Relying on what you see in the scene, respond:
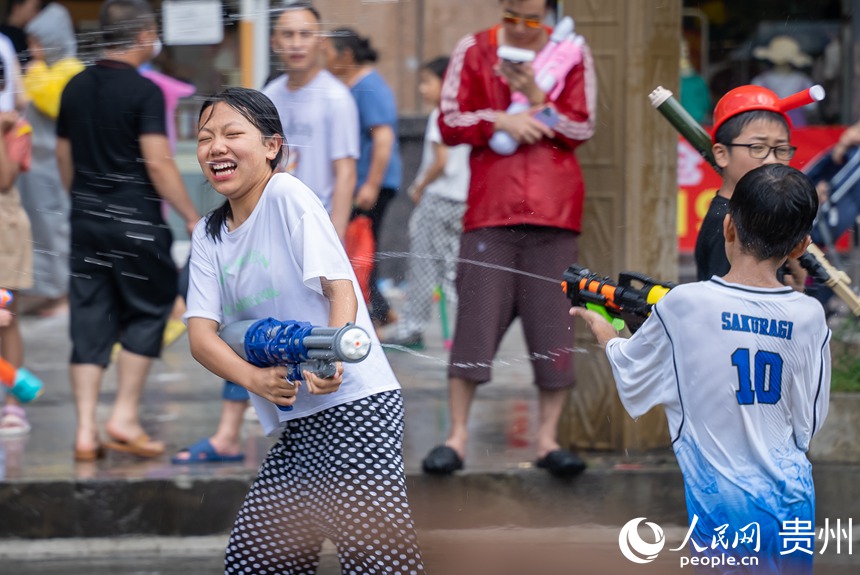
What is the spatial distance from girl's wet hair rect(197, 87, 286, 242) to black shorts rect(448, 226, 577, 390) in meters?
1.72

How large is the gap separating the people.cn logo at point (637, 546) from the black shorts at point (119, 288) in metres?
2.14

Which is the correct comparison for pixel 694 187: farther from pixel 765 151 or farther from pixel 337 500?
pixel 337 500

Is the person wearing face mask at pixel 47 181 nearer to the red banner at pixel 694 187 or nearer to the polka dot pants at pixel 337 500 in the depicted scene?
the red banner at pixel 694 187

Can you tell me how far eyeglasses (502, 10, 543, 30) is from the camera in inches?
202

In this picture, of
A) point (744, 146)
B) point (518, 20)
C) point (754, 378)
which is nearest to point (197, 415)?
point (518, 20)

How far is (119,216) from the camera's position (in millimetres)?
5414

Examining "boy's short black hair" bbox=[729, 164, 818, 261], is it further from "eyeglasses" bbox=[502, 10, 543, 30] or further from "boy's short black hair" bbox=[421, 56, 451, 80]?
"boy's short black hair" bbox=[421, 56, 451, 80]

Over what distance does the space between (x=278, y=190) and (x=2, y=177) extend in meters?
2.86

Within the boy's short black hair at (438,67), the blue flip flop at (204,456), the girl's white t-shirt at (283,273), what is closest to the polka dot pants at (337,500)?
the girl's white t-shirt at (283,273)

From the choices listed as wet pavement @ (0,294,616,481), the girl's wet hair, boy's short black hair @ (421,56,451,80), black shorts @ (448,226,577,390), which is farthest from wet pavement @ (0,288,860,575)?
boy's short black hair @ (421,56,451,80)

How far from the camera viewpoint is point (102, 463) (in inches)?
217

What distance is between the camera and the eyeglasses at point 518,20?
16.8ft

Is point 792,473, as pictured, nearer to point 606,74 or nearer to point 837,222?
point 606,74

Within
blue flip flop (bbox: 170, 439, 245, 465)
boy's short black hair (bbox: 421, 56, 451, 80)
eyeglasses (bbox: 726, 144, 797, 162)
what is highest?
boy's short black hair (bbox: 421, 56, 451, 80)
